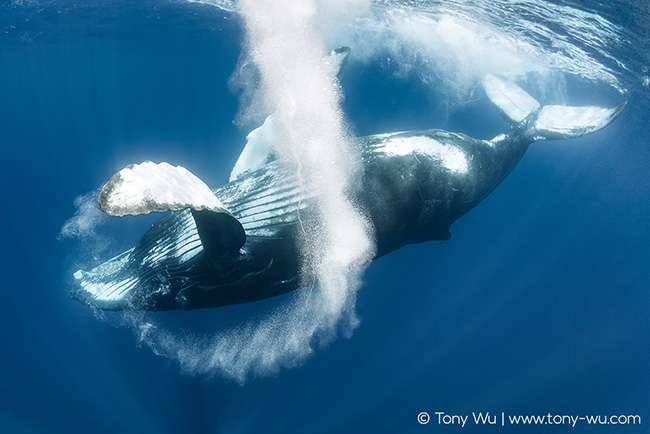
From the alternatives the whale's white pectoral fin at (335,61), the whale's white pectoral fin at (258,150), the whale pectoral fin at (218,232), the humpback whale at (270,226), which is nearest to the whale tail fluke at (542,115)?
the humpback whale at (270,226)

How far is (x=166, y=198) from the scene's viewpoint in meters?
3.01

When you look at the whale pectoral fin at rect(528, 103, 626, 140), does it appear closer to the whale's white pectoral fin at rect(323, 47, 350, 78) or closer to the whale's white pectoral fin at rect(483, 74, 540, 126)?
the whale's white pectoral fin at rect(483, 74, 540, 126)

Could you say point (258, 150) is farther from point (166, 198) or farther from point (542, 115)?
point (542, 115)

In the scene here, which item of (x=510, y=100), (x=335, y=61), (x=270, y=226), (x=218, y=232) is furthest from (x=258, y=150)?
(x=510, y=100)

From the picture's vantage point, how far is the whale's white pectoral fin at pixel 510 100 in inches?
365

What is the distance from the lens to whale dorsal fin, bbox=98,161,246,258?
2.81m

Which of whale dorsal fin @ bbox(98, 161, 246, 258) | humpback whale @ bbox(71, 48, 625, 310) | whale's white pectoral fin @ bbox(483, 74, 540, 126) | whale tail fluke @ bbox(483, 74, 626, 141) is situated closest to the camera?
whale dorsal fin @ bbox(98, 161, 246, 258)

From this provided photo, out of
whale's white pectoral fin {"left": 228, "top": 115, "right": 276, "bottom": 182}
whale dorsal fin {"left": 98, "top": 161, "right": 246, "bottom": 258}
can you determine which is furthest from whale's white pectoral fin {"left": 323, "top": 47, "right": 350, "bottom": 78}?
whale dorsal fin {"left": 98, "top": 161, "right": 246, "bottom": 258}

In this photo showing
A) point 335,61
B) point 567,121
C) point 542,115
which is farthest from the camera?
point 542,115

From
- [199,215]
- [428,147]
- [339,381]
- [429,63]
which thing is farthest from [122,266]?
[429,63]

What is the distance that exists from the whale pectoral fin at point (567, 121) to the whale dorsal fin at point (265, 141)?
4.62m

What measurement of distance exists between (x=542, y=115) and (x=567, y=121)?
65 centimetres

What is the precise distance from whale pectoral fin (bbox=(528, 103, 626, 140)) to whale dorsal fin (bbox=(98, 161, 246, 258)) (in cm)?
720

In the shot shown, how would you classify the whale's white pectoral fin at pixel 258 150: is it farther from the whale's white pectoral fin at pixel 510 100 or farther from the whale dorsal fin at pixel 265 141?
the whale's white pectoral fin at pixel 510 100
